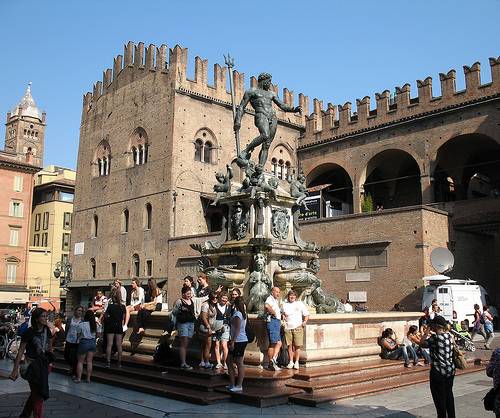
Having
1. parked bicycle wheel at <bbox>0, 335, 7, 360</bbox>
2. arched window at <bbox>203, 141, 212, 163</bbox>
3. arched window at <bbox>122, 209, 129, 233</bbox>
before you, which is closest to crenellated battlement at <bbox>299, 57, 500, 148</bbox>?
arched window at <bbox>203, 141, 212, 163</bbox>

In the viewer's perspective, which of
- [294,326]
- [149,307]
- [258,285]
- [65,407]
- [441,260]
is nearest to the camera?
[65,407]

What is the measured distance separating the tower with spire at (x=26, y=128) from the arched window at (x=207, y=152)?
207 ft

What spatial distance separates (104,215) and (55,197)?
19027 mm

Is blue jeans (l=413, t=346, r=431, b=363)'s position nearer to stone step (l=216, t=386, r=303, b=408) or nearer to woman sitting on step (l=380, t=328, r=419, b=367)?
woman sitting on step (l=380, t=328, r=419, b=367)

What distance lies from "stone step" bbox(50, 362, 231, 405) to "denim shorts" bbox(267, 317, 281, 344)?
112cm

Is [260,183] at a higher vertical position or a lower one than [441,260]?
A: higher

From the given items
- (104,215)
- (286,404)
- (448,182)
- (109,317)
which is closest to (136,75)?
(104,215)

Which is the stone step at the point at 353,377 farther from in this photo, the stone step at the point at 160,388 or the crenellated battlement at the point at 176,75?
the crenellated battlement at the point at 176,75

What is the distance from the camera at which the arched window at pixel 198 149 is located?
33.1 meters

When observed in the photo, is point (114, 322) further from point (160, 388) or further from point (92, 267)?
point (92, 267)

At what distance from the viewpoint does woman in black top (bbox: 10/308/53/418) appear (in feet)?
18.2

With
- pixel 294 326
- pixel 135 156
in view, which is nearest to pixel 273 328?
pixel 294 326

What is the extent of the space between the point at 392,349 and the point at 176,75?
25948mm

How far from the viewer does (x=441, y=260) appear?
21141 millimetres
